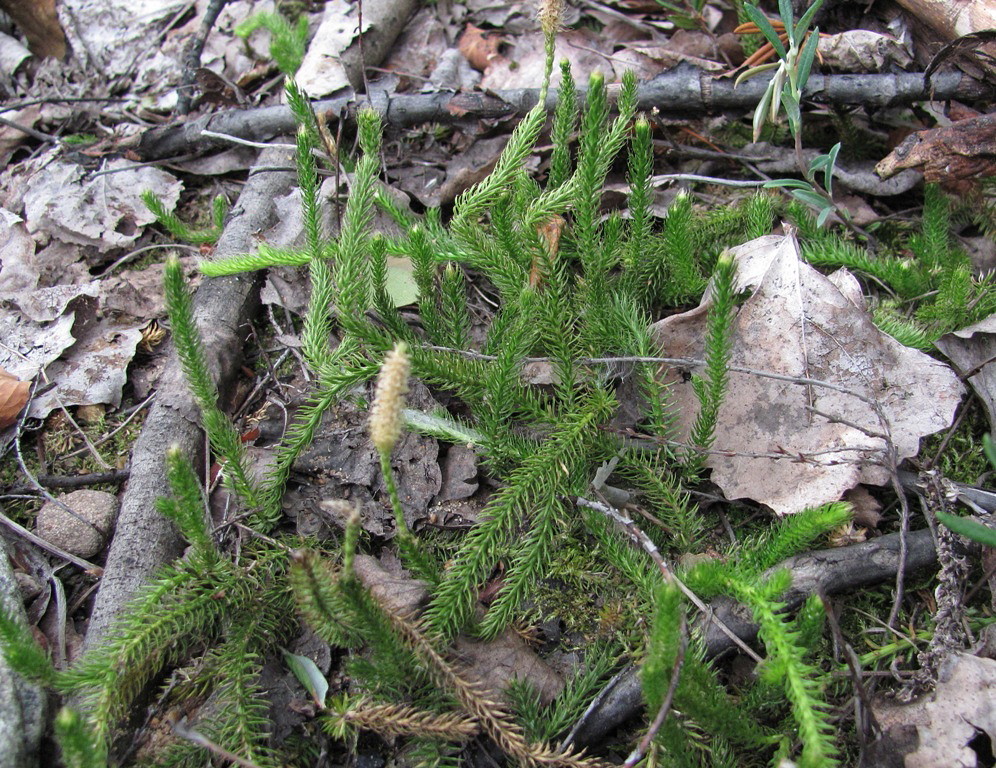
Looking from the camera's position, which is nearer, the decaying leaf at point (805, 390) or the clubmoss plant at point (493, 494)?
the clubmoss plant at point (493, 494)

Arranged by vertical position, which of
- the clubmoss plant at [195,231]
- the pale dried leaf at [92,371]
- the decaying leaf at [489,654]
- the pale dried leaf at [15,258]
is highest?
the clubmoss plant at [195,231]

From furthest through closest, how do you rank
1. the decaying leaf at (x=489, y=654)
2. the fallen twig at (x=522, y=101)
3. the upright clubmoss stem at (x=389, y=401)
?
the fallen twig at (x=522, y=101) → the decaying leaf at (x=489, y=654) → the upright clubmoss stem at (x=389, y=401)

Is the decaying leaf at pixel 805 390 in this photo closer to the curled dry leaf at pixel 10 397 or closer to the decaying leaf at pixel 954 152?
the decaying leaf at pixel 954 152

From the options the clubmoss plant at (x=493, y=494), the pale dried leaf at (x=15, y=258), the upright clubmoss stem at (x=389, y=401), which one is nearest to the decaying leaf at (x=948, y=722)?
the clubmoss plant at (x=493, y=494)

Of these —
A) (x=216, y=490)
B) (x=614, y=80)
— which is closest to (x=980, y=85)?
(x=614, y=80)

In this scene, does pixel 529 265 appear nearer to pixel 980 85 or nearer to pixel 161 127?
pixel 980 85

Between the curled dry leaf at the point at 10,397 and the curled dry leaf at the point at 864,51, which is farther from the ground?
the curled dry leaf at the point at 864,51

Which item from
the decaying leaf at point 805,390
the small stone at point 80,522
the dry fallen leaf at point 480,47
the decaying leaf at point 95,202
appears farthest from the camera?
the dry fallen leaf at point 480,47

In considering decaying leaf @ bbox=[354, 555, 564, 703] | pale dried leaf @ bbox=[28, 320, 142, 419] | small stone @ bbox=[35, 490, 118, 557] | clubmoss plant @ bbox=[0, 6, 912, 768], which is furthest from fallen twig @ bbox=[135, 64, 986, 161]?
decaying leaf @ bbox=[354, 555, 564, 703]
